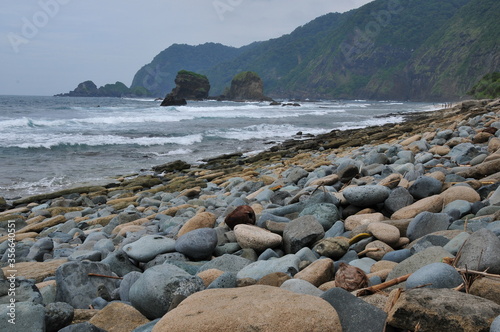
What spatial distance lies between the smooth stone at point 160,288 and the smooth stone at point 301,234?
1.00 meters

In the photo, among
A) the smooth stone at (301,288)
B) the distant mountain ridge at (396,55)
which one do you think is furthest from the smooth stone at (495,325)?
the distant mountain ridge at (396,55)

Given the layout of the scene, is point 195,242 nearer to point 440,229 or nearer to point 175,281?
point 175,281

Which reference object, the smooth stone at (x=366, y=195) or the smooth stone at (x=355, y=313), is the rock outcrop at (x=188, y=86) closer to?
the smooth stone at (x=366, y=195)

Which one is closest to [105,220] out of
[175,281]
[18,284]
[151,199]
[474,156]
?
[151,199]

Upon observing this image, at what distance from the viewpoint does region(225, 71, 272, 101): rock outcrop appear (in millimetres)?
94312

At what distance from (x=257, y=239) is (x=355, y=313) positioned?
158cm

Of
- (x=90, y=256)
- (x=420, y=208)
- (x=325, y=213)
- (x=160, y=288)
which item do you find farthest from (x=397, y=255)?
(x=90, y=256)

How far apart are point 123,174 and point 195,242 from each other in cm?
847

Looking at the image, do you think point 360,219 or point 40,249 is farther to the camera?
point 40,249

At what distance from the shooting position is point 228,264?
2709 mm

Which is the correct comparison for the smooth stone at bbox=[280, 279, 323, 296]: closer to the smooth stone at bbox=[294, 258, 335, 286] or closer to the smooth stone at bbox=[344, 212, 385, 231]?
the smooth stone at bbox=[294, 258, 335, 286]

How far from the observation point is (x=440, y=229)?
8.80ft

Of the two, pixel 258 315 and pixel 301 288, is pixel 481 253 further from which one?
pixel 258 315

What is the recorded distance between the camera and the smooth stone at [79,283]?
8.20ft
